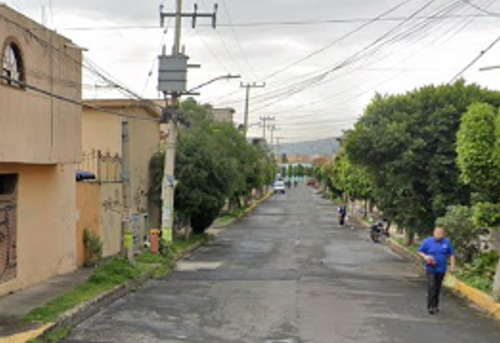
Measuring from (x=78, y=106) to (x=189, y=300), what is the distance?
224 inches

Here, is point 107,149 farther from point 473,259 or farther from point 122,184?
point 473,259

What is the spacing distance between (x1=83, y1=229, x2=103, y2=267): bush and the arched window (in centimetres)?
660

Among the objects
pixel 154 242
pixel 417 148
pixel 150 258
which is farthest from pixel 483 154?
pixel 154 242

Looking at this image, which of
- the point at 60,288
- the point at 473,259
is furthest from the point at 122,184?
the point at 473,259

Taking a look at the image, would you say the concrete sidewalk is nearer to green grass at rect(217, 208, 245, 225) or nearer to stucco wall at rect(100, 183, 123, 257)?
stucco wall at rect(100, 183, 123, 257)

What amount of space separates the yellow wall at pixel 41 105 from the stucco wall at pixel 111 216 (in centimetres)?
495

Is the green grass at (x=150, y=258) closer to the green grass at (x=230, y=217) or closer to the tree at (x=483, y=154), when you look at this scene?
the tree at (x=483, y=154)

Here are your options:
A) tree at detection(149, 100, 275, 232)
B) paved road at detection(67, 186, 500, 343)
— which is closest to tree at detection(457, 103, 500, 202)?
paved road at detection(67, 186, 500, 343)

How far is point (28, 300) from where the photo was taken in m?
14.2

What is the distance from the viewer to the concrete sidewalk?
1127 cm

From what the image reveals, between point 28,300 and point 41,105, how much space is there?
3965 mm

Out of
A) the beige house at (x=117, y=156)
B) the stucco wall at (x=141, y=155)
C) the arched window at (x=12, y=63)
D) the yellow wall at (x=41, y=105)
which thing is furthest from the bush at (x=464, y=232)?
the arched window at (x=12, y=63)

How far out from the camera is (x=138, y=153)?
1128 inches

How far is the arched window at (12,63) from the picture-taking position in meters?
14.3
